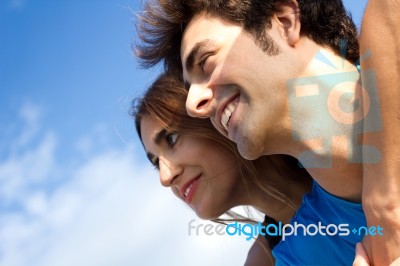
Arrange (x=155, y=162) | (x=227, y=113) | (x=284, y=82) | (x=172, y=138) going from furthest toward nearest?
(x=155, y=162), (x=172, y=138), (x=227, y=113), (x=284, y=82)

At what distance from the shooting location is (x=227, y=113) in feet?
7.98

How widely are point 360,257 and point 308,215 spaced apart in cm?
66

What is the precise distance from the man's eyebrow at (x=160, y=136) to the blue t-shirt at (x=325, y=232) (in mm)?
962

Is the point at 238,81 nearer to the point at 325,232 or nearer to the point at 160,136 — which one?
the point at 325,232

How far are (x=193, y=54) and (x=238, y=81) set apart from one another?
1.04 ft

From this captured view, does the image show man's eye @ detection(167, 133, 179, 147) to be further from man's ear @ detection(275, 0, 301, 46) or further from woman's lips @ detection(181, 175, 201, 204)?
man's ear @ detection(275, 0, 301, 46)

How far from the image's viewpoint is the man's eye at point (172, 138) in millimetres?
3143

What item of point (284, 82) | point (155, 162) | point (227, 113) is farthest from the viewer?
point (155, 162)

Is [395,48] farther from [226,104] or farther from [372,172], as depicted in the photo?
[226,104]

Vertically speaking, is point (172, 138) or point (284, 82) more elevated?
point (172, 138)

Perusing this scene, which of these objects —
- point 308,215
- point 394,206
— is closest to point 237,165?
point 308,215

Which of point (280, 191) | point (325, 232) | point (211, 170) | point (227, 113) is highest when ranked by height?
point (227, 113)

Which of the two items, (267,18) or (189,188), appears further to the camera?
(189,188)

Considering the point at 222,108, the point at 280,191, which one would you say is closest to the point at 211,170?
the point at 280,191
